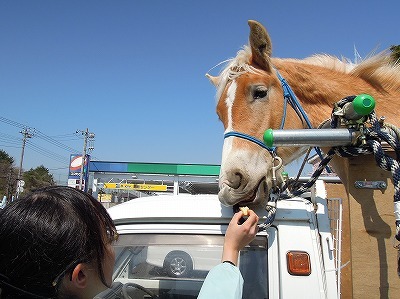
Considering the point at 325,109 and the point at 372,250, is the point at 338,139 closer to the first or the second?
the point at 372,250

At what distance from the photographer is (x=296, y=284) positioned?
1.70 meters

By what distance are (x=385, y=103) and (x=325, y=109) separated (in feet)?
1.64

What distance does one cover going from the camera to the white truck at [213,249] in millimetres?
1724

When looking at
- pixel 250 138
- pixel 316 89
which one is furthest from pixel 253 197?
pixel 316 89

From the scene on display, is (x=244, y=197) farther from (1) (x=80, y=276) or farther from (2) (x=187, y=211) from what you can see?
(1) (x=80, y=276)

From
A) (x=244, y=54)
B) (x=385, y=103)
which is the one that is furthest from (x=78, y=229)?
(x=385, y=103)

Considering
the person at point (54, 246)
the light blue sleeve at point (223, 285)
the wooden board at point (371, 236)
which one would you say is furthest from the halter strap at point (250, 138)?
the person at point (54, 246)

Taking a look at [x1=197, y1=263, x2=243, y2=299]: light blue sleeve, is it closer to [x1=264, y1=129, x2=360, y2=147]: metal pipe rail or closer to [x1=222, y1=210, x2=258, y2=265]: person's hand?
[x1=222, y1=210, x2=258, y2=265]: person's hand

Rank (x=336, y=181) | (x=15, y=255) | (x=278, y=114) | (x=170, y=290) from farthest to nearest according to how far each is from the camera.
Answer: (x=278, y=114) → (x=336, y=181) → (x=170, y=290) → (x=15, y=255)

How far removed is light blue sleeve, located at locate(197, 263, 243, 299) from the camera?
3.96 feet

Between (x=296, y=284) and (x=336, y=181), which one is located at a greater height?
(x=336, y=181)

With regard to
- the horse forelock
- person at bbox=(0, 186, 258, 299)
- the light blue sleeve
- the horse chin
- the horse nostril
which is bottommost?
the light blue sleeve

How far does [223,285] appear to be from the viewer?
4.05 feet

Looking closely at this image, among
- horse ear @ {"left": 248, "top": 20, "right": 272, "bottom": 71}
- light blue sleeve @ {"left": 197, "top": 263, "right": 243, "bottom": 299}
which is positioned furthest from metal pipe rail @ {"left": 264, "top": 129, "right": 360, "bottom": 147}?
horse ear @ {"left": 248, "top": 20, "right": 272, "bottom": 71}
